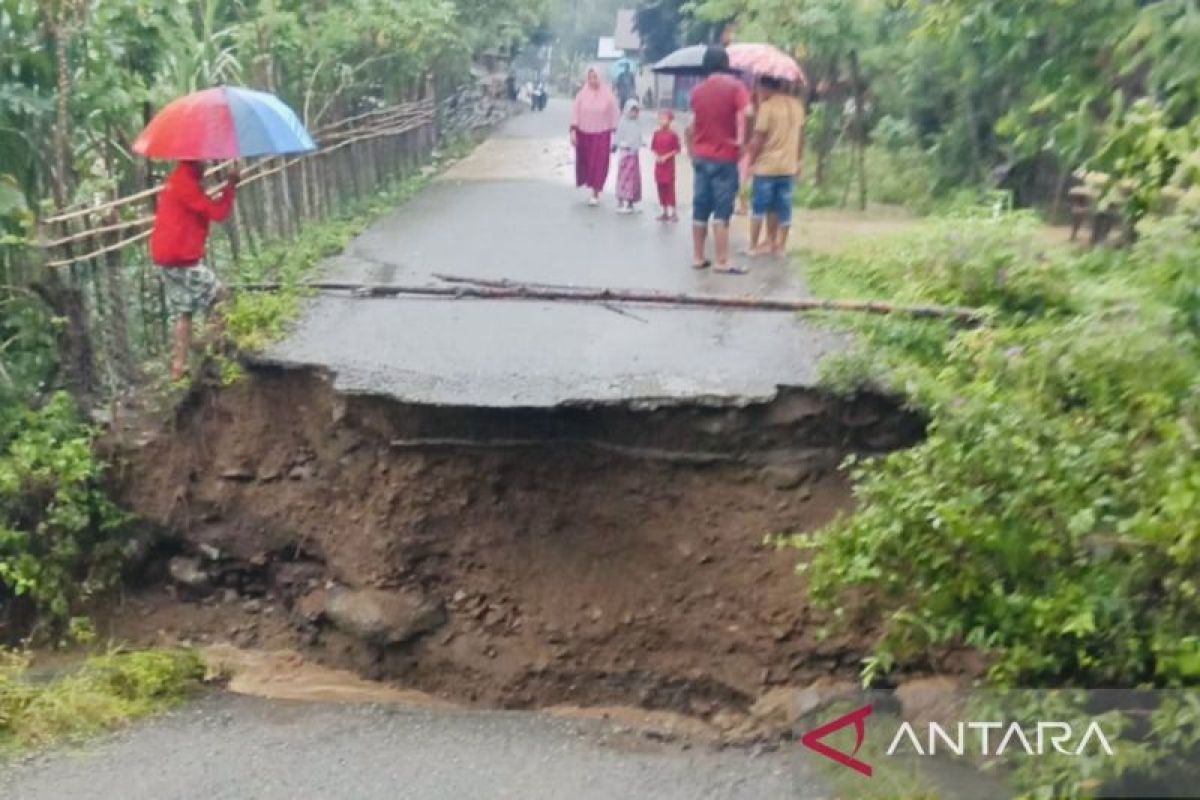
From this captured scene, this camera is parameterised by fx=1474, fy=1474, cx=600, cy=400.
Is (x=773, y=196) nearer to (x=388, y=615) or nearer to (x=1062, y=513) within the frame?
(x=388, y=615)

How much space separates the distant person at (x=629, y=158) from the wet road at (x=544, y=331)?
1.06 metres

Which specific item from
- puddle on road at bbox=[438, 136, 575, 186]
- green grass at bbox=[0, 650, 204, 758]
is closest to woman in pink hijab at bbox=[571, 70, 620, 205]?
puddle on road at bbox=[438, 136, 575, 186]

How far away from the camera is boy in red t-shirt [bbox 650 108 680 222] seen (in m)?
14.2

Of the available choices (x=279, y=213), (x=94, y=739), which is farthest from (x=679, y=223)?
(x=94, y=739)

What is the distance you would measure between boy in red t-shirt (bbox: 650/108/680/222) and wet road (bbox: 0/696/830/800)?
7651 mm

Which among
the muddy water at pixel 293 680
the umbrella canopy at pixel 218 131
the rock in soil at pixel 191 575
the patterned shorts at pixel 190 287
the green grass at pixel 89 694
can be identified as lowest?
the muddy water at pixel 293 680

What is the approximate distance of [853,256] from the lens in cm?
1185

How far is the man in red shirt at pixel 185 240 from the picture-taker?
8961 millimetres

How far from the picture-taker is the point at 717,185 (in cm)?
1139

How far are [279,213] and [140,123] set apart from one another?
2.18m

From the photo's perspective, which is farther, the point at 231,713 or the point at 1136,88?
the point at 1136,88

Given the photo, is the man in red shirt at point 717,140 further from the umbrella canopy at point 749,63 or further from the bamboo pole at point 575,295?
the bamboo pole at point 575,295

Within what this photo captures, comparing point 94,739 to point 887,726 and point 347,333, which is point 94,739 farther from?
point 887,726

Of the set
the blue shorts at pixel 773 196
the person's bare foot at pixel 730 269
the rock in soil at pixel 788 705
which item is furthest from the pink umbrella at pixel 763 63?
the rock in soil at pixel 788 705
